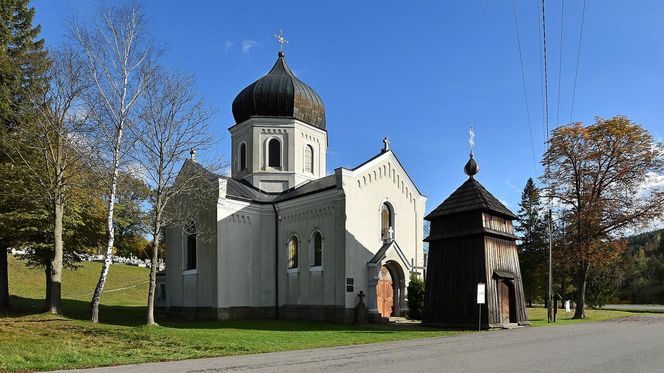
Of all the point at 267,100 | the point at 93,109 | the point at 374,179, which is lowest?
the point at 374,179

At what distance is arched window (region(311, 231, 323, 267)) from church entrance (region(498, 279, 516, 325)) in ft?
31.1

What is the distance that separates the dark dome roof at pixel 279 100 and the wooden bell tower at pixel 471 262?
12.3 m

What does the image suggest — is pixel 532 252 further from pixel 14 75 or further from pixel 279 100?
pixel 14 75

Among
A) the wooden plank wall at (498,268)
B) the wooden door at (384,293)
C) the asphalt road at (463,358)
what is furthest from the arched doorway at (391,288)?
the asphalt road at (463,358)

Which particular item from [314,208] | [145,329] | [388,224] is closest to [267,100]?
[314,208]

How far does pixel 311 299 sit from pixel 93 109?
14079mm

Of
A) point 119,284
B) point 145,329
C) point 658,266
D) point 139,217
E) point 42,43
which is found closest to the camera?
point 145,329

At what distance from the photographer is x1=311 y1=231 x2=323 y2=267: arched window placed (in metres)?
28.4

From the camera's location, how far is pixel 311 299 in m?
28.2

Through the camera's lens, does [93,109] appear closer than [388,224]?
Yes

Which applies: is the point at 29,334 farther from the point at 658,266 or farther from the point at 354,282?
the point at 658,266

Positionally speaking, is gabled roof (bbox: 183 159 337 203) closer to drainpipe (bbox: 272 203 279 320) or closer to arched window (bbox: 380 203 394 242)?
drainpipe (bbox: 272 203 279 320)

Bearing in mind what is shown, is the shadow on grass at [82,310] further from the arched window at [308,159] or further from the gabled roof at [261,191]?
the arched window at [308,159]

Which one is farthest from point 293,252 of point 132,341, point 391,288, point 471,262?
point 132,341
